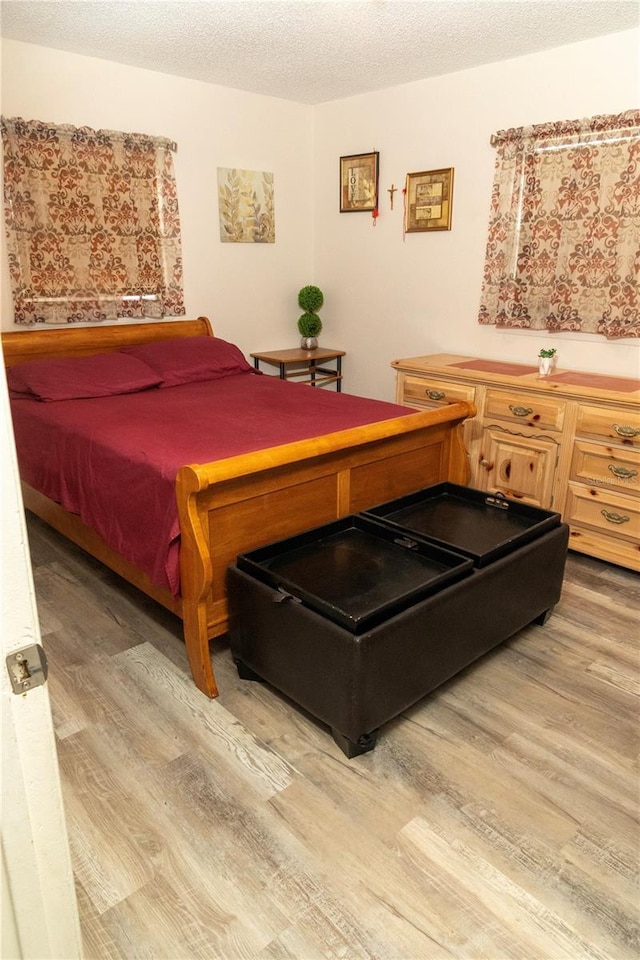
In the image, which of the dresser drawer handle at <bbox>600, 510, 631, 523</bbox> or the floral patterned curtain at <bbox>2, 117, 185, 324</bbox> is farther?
the floral patterned curtain at <bbox>2, 117, 185, 324</bbox>

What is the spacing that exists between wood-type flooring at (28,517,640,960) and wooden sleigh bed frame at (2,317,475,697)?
11.0 inches

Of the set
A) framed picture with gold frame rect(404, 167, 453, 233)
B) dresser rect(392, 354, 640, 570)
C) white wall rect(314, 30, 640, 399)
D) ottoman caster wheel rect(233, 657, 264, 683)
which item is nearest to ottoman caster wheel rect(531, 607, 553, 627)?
dresser rect(392, 354, 640, 570)

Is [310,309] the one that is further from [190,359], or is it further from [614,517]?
[614,517]

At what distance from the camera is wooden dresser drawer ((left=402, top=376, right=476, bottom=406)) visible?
343 centimetres

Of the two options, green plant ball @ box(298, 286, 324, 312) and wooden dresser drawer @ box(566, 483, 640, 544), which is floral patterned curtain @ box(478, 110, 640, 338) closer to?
wooden dresser drawer @ box(566, 483, 640, 544)

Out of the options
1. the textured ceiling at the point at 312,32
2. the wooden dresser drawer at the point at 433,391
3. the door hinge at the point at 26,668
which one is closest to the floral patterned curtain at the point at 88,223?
the textured ceiling at the point at 312,32

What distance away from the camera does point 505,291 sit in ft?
11.9

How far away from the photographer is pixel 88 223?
3.62 m

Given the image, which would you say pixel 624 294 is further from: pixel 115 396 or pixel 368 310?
pixel 115 396

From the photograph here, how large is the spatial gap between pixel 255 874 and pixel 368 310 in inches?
145

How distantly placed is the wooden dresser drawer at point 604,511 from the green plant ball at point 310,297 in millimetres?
2392

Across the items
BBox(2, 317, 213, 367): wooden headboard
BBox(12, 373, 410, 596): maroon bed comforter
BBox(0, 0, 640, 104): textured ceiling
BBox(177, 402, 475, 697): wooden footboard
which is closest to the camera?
BBox(177, 402, 475, 697): wooden footboard

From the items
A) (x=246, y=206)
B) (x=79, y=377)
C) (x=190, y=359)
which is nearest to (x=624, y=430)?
(x=190, y=359)

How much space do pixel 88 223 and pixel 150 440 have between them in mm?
1861
